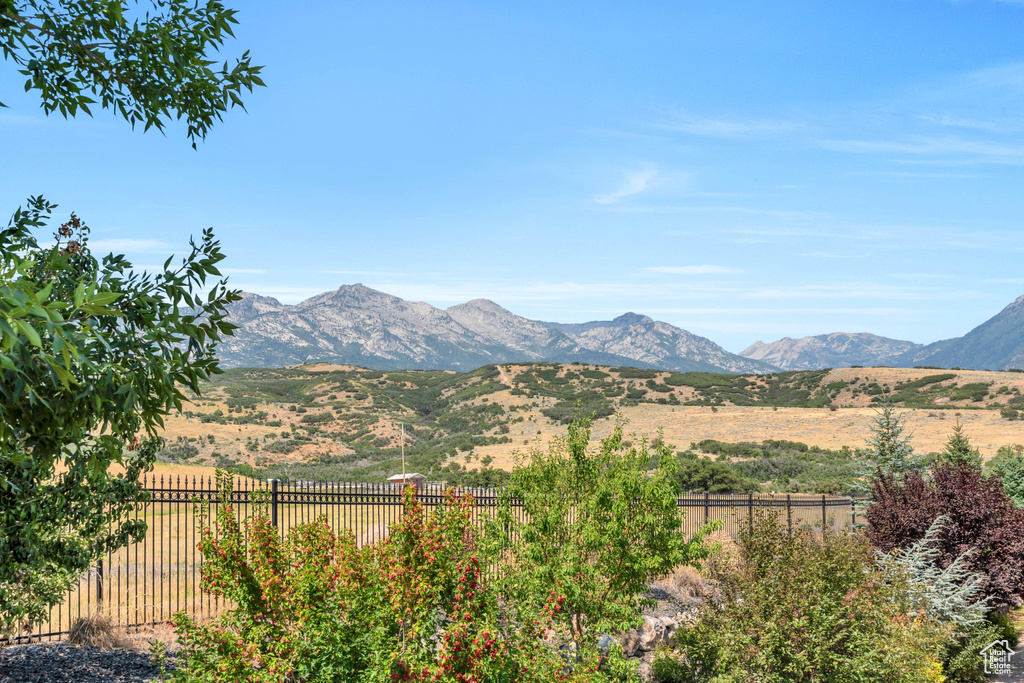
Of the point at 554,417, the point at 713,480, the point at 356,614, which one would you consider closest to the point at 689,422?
the point at 554,417

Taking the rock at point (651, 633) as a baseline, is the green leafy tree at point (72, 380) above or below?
above

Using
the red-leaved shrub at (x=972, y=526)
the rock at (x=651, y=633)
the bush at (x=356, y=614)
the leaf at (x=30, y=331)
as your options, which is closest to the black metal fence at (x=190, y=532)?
the bush at (x=356, y=614)

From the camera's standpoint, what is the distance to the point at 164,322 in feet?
17.2

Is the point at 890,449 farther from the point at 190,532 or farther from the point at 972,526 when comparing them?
the point at 190,532

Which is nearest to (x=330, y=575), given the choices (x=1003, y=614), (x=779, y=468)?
(x=1003, y=614)

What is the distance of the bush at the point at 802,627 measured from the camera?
9195 millimetres

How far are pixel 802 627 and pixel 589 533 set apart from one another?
285 centimetres

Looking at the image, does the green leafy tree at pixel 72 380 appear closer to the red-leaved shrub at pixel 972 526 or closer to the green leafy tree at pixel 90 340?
the green leafy tree at pixel 90 340

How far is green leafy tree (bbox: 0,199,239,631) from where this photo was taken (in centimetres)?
405

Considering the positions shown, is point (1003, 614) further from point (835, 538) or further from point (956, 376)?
point (956, 376)

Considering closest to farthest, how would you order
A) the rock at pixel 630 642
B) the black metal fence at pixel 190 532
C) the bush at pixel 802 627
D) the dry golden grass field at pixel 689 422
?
the bush at pixel 802 627 < the black metal fence at pixel 190 532 < the rock at pixel 630 642 < the dry golden grass field at pixel 689 422

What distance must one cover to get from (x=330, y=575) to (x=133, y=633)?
213 inches

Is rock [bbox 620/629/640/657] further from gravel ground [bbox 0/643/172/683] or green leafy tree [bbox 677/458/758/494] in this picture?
green leafy tree [bbox 677/458/758/494]

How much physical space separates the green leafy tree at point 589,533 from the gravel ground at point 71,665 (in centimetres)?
471
